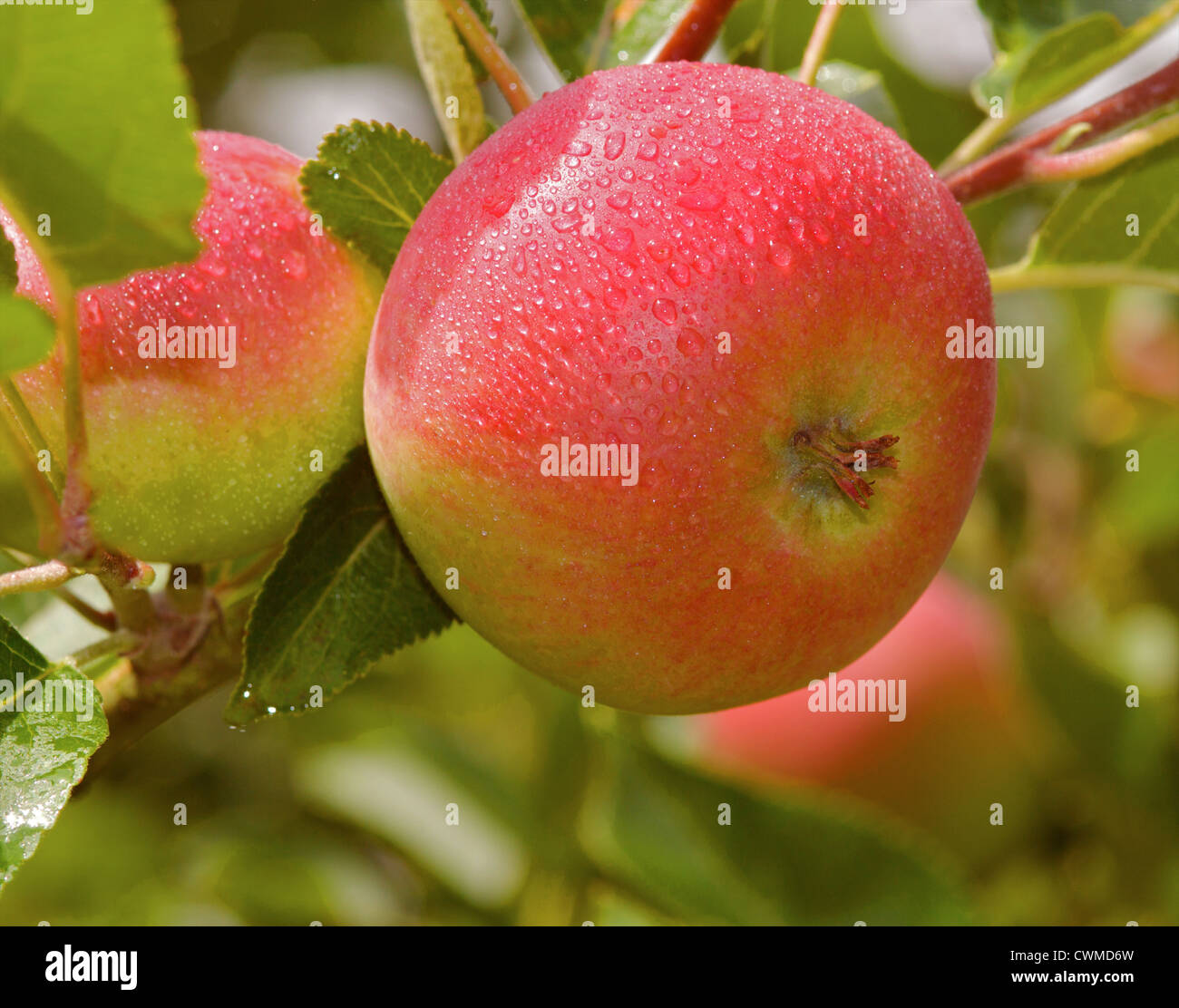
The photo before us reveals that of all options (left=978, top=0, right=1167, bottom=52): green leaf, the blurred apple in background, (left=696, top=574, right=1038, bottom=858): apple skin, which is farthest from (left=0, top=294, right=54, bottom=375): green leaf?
the blurred apple in background

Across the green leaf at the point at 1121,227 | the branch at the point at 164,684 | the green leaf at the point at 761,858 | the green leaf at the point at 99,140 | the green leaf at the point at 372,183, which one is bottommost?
the green leaf at the point at 761,858

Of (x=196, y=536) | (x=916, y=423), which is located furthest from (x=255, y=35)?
(x=916, y=423)

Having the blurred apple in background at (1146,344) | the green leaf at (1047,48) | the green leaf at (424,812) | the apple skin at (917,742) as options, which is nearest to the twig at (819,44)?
the green leaf at (1047,48)

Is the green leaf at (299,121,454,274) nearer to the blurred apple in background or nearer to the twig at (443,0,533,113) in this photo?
the twig at (443,0,533,113)

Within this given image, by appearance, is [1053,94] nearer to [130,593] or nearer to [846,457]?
[846,457]

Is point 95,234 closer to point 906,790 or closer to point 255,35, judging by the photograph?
point 906,790

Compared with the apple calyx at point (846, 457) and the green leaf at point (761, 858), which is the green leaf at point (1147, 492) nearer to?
the green leaf at point (761, 858)
